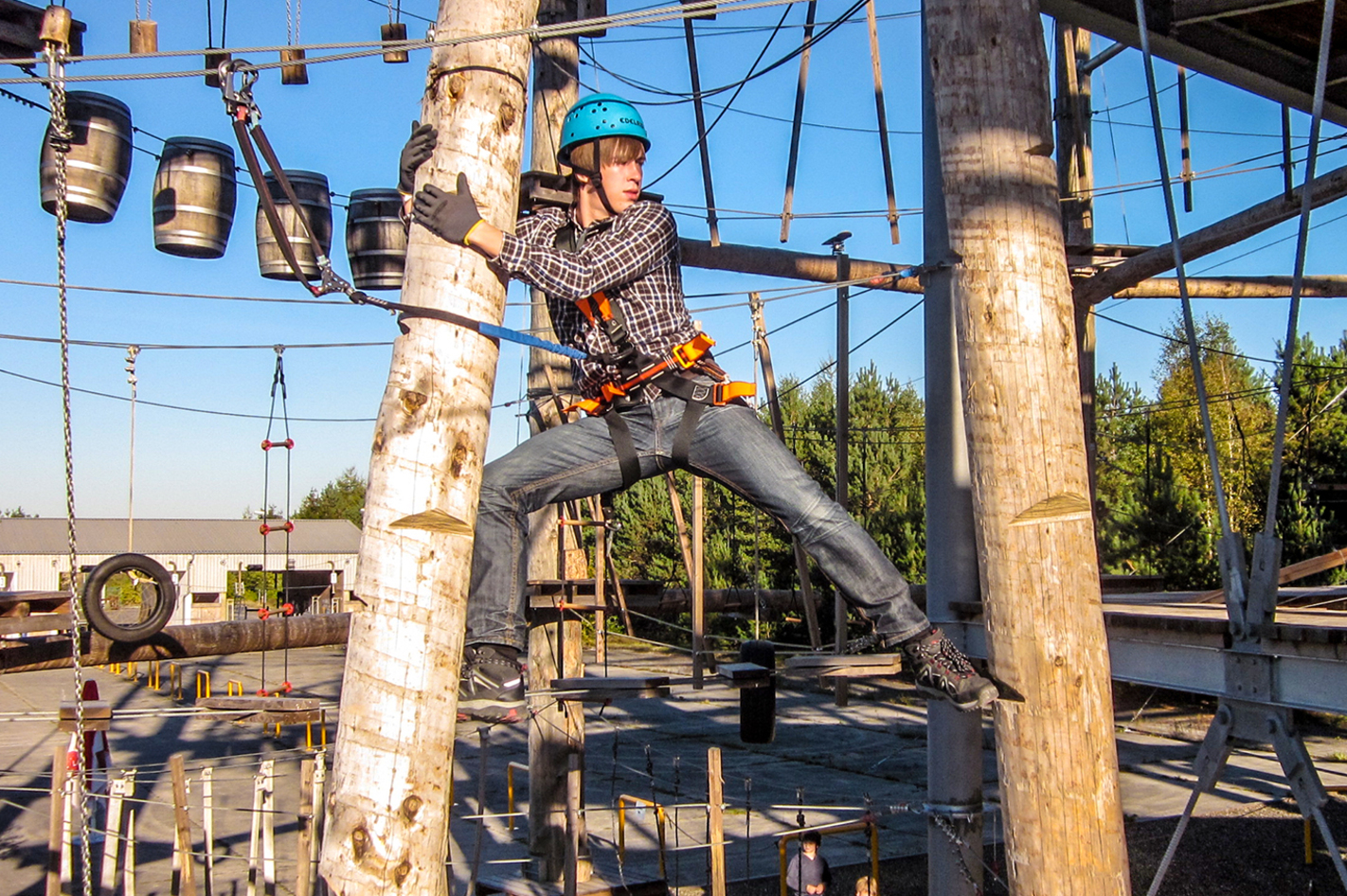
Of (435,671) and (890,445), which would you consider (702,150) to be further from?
(890,445)

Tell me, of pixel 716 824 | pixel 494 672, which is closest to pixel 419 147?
pixel 494 672

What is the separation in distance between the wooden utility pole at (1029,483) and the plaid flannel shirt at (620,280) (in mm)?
892

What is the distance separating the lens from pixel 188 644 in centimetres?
1445

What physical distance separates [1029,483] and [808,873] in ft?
27.7

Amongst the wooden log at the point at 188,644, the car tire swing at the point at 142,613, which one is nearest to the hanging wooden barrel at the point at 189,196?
the car tire swing at the point at 142,613

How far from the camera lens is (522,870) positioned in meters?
12.7

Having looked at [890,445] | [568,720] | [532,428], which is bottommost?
[568,720]

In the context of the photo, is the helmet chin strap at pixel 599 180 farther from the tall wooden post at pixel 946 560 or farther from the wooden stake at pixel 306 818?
the wooden stake at pixel 306 818

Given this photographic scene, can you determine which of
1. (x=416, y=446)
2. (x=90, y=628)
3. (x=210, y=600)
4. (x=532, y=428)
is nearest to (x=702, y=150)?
(x=532, y=428)

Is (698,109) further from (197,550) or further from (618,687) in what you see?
(197,550)

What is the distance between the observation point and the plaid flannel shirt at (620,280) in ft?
11.0

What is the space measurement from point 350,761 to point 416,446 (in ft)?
2.44

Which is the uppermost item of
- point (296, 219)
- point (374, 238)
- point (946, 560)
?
point (296, 219)

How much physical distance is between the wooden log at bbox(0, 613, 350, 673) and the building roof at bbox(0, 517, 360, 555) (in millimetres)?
35636
